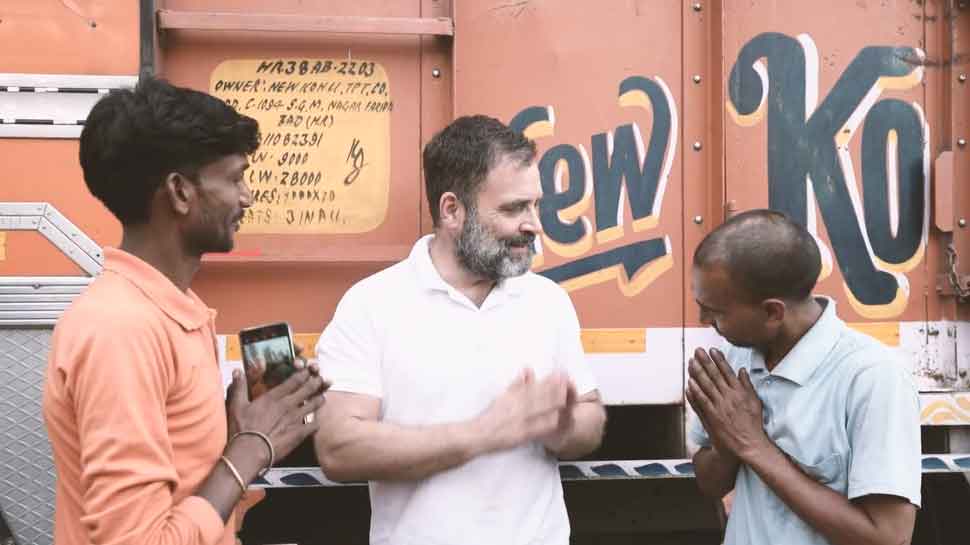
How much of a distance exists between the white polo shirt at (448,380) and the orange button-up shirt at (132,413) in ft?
2.11

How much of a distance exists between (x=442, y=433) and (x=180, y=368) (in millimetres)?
699

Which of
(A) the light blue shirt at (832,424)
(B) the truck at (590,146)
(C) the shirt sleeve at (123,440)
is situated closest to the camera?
(C) the shirt sleeve at (123,440)

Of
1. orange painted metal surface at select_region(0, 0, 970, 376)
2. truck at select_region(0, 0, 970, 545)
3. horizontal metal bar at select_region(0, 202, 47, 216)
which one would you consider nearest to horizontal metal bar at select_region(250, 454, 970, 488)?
truck at select_region(0, 0, 970, 545)

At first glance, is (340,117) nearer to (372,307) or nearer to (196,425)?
(372,307)

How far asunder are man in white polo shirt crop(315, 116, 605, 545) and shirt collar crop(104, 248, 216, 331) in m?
0.63

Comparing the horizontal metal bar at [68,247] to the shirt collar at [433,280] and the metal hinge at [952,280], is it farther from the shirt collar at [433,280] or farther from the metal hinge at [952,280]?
the metal hinge at [952,280]

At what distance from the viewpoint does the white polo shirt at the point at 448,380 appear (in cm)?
195

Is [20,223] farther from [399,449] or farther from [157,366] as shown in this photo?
[157,366]

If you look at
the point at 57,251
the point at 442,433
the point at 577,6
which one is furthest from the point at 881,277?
the point at 57,251

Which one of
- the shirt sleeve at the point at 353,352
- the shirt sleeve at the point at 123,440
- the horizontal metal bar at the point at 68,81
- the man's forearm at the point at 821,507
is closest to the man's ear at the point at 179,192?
the shirt sleeve at the point at 123,440

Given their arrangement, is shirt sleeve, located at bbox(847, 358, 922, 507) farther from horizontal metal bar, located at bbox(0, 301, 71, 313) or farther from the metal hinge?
horizontal metal bar, located at bbox(0, 301, 71, 313)

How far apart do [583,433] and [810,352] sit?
548mm

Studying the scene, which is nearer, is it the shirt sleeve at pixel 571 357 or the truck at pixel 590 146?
the shirt sleeve at pixel 571 357

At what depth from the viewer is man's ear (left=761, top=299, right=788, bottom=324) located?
174 cm
